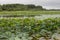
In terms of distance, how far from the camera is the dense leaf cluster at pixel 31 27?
4150 millimetres

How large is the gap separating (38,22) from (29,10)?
4.56m

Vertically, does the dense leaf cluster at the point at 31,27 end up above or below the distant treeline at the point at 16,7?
below

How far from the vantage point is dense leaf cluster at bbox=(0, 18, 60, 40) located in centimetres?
415

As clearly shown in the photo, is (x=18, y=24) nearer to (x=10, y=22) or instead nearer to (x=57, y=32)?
(x=10, y=22)

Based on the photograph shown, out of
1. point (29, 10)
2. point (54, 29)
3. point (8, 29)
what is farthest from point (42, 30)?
point (29, 10)

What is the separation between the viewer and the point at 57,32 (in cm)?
427

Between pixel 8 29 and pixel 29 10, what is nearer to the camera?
pixel 8 29

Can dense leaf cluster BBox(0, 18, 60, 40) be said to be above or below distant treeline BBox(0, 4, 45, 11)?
below

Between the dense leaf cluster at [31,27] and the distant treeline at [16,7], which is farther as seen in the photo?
the distant treeline at [16,7]

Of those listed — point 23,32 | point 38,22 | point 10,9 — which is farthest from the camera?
point 10,9

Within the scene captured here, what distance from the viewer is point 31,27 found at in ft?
14.2

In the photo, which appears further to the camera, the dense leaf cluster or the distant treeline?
the distant treeline

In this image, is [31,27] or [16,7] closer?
[31,27]

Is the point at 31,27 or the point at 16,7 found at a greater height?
the point at 16,7
